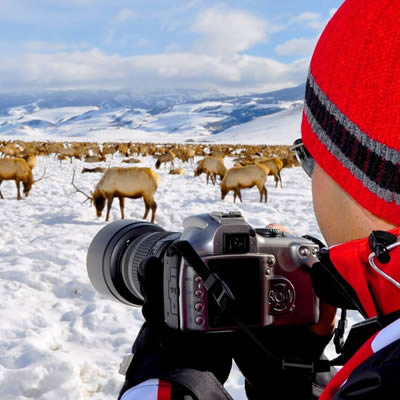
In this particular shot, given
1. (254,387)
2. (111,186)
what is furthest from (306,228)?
(254,387)

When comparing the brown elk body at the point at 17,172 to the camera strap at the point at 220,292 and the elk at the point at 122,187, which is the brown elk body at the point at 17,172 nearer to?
the elk at the point at 122,187

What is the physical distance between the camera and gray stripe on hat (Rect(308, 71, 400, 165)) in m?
0.64

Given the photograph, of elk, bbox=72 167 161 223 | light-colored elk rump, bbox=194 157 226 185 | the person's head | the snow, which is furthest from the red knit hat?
the snow

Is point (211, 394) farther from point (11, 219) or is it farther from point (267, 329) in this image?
point (11, 219)

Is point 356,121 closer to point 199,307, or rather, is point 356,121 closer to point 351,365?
point 351,365

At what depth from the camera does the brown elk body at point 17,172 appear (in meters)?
9.48

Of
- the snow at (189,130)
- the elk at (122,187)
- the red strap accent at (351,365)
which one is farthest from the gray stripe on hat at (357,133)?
the snow at (189,130)

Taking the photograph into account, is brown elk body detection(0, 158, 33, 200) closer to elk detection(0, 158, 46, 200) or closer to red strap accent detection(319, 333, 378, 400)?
elk detection(0, 158, 46, 200)

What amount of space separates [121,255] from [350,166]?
0.95 m

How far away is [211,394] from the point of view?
2.56 feet

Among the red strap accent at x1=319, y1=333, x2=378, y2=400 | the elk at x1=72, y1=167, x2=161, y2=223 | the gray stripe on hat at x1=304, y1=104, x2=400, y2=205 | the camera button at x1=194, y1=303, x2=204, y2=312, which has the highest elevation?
→ the gray stripe on hat at x1=304, y1=104, x2=400, y2=205

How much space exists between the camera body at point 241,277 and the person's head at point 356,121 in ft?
0.78

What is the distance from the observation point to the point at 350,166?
70 centimetres

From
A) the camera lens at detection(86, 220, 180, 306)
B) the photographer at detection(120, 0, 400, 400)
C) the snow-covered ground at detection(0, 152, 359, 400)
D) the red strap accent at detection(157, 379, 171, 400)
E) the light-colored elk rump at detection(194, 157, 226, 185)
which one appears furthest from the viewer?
the light-colored elk rump at detection(194, 157, 226, 185)
